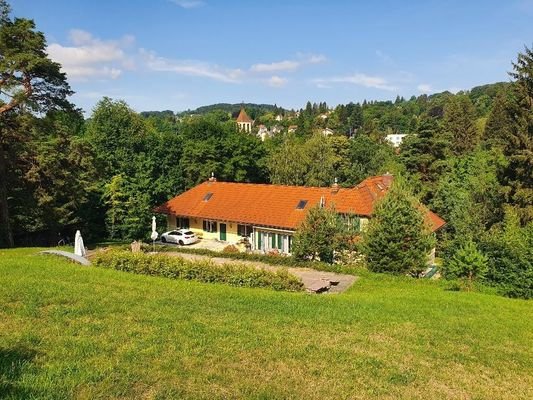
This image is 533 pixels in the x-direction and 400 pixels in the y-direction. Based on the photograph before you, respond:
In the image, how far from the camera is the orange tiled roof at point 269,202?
34.2m

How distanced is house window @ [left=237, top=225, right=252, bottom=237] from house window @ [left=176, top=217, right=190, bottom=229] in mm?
5997

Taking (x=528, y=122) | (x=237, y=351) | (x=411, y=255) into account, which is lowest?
(x=411, y=255)

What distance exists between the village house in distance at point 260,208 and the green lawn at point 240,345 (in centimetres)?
1899

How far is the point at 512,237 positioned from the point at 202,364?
20574 millimetres

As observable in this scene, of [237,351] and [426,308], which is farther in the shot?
[426,308]

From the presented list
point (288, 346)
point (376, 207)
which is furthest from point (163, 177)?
point (288, 346)

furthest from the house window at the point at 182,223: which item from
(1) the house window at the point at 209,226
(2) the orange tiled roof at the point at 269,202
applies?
(1) the house window at the point at 209,226

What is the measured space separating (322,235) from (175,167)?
29255 mm

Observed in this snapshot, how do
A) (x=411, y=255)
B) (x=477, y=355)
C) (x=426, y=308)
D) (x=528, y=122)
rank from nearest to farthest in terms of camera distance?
(x=477, y=355), (x=426, y=308), (x=411, y=255), (x=528, y=122)

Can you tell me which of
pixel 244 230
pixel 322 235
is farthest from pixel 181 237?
pixel 322 235

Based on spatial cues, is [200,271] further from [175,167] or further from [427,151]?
[427,151]

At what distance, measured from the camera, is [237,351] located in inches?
346

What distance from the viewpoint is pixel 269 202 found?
37.3 metres

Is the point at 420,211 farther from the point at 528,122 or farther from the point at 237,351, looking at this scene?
the point at 237,351
